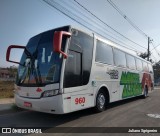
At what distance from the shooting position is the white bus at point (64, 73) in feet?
21.7

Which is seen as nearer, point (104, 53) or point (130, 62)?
point (104, 53)

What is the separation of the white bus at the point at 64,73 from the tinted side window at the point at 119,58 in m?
0.83

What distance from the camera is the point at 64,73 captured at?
22.1ft

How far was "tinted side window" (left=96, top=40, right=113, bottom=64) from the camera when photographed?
9.05 m

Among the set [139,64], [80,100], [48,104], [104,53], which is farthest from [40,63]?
[139,64]

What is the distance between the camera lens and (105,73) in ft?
30.9

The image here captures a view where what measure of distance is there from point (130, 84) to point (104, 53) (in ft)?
13.1

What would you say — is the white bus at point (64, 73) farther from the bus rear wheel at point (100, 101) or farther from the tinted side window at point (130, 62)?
the tinted side window at point (130, 62)

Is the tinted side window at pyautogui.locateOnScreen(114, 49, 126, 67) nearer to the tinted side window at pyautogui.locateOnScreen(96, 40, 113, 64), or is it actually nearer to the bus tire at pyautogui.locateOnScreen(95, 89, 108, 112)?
the tinted side window at pyautogui.locateOnScreen(96, 40, 113, 64)

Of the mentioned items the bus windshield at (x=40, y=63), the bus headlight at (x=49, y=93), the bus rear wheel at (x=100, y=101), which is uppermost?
the bus windshield at (x=40, y=63)

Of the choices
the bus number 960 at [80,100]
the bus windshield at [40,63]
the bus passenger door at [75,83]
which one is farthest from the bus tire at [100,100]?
the bus windshield at [40,63]

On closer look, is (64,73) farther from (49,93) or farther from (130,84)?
(130,84)

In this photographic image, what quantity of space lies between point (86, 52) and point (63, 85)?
1968 mm

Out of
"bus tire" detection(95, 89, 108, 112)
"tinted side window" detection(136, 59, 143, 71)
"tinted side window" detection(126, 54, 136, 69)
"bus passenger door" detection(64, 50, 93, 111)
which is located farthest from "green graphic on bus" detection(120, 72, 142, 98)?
"bus passenger door" detection(64, 50, 93, 111)
